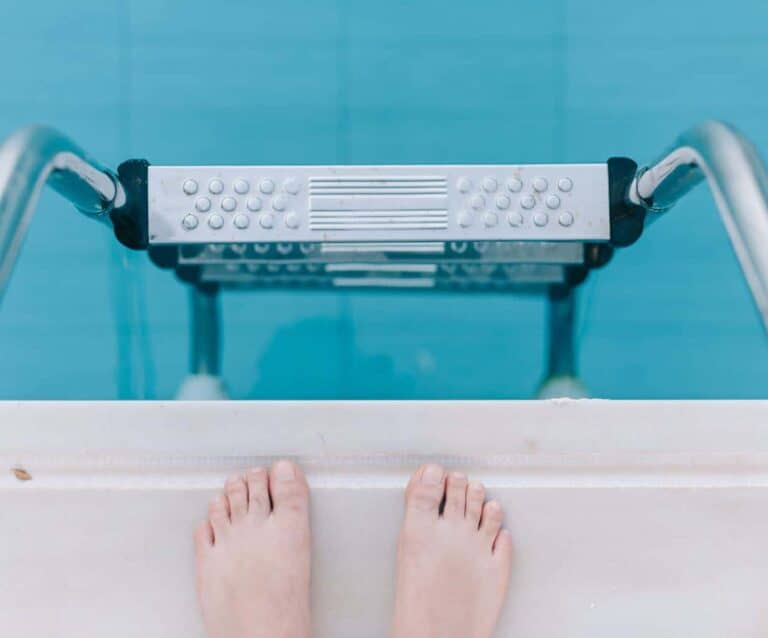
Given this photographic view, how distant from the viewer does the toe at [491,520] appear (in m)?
0.62

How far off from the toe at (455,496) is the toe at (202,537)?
9.2 inches

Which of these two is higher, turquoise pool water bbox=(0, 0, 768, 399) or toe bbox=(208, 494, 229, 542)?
turquoise pool water bbox=(0, 0, 768, 399)

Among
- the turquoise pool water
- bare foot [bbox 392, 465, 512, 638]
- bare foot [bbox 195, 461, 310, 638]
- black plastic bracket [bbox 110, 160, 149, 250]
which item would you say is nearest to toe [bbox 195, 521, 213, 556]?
bare foot [bbox 195, 461, 310, 638]

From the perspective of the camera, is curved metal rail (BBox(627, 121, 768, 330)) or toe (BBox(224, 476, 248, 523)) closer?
curved metal rail (BBox(627, 121, 768, 330))

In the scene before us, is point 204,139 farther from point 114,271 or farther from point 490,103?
point 490,103

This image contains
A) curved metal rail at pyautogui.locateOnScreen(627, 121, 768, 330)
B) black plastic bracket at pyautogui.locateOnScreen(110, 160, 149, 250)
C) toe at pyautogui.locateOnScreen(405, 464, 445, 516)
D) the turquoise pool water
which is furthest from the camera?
the turquoise pool water

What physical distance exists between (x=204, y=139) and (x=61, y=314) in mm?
369

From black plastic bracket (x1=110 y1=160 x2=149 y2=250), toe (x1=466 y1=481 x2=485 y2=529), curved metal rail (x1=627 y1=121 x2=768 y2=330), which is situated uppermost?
black plastic bracket (x1=110 y1=160 x2=149 y2=250)

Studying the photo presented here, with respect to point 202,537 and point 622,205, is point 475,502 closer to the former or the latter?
point 202,537

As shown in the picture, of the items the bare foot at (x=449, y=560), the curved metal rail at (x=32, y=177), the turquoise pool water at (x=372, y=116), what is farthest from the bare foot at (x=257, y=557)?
the turquoise pool water at (x=372, y=116)

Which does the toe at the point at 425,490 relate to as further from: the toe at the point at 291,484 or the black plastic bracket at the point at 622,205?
the black plastic bracket at the point at 622,205

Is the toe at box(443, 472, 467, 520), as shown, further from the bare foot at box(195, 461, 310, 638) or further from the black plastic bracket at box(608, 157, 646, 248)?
the black plastic bracket at box(608, 157, 646, 248)

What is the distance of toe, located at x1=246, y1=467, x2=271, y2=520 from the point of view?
0.64 m

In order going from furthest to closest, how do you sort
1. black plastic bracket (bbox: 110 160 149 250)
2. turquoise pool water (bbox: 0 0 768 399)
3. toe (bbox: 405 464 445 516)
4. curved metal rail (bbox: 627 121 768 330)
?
turquoise pool water (bbox: 0 0 768 399)
black plastic bracket (bbox: 110 160 149 250)
toe (bbox: 405 464 445 516)
curved metal rail (bbox: 627 121 768 330)
